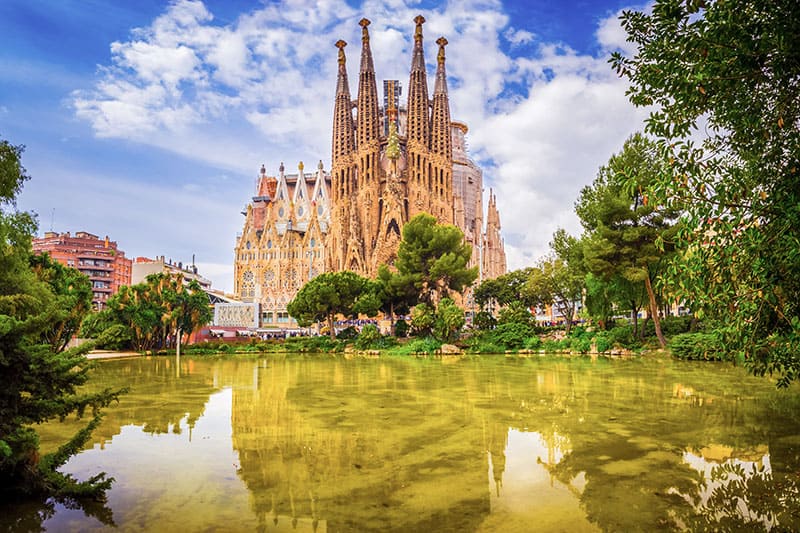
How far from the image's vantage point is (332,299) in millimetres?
35125

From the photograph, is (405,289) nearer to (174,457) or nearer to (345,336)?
(345,336)

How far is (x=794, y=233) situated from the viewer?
448cm

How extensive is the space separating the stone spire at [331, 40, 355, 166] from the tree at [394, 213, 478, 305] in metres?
28.3

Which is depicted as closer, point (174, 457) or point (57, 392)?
point (57, 392)

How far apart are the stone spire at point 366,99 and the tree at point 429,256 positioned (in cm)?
2570

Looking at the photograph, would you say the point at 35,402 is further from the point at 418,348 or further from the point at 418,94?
the point at 418,94

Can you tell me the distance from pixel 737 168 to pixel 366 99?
5840cm

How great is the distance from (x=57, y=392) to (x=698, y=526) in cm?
556

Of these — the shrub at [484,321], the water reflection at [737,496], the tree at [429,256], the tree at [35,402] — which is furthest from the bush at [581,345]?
the tree at [35,402]

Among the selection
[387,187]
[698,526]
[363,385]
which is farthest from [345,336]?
[698,526]

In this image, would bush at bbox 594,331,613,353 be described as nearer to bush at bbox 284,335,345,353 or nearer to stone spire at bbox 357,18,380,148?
bush at bbox 284,335,345,353

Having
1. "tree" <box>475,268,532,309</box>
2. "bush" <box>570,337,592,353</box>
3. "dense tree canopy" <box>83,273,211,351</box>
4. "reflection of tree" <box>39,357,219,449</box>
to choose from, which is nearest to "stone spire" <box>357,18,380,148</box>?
"tree" <box>475,268,532,309</box>

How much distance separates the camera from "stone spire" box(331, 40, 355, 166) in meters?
63.3

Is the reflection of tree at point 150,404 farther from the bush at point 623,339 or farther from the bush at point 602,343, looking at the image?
the bush at point 623,339
